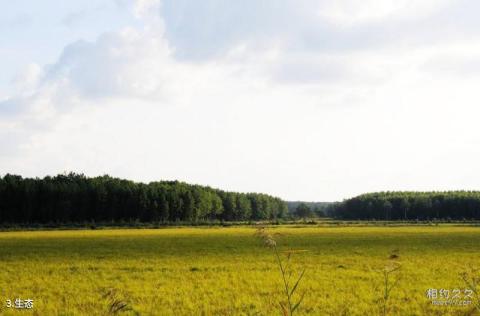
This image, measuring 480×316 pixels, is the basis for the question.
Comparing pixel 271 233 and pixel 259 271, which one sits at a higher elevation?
pixel 271 233

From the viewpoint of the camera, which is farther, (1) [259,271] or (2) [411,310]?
(1) [259,271]

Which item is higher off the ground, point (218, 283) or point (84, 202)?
point (84, 202)

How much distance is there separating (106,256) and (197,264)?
34.2ft

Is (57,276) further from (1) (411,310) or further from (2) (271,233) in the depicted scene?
(2) (271,233)

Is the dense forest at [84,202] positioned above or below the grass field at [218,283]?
above

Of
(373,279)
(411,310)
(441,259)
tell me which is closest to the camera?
(411,310)

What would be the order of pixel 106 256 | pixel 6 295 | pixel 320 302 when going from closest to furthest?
pixel 320 302 < pixel 6 295 < pixel 106 256

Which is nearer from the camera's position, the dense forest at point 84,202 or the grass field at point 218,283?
the grass field at point 218,283

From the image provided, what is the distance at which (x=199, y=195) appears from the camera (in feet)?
604

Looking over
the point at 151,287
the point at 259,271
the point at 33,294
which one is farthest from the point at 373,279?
the point at 33,294

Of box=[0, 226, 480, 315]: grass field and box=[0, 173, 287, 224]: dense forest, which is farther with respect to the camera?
box=[0, 173, 287, 224]: dense forest

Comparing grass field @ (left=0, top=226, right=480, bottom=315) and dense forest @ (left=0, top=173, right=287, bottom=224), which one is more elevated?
dense forest @ (left=0, top=173, right=287, bottom=224)

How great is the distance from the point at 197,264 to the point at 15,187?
127191 mm

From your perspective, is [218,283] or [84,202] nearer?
[218,283]
